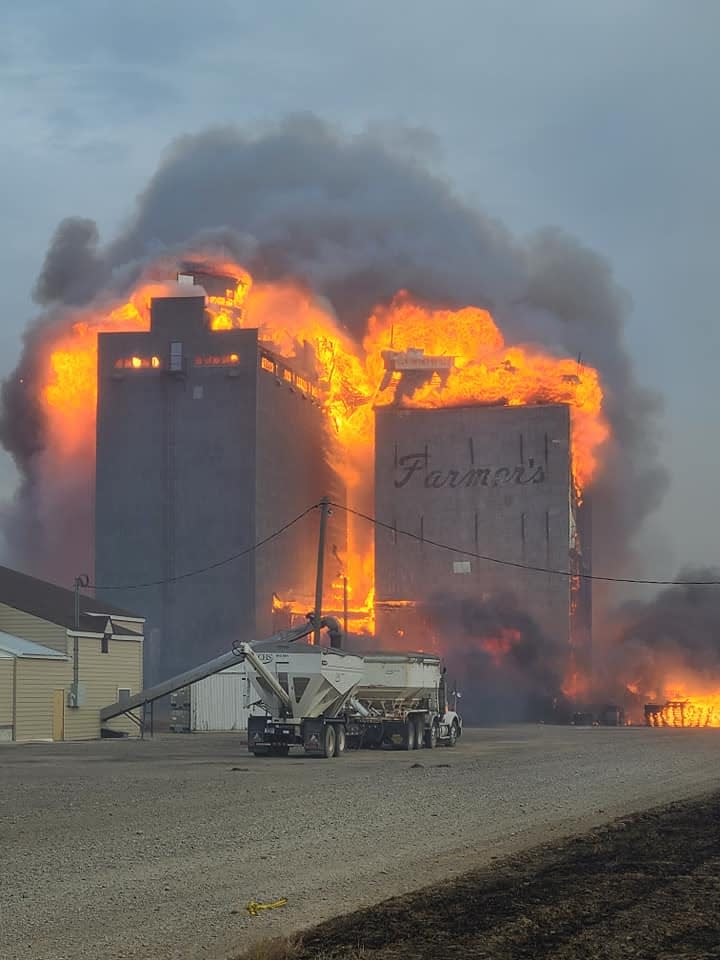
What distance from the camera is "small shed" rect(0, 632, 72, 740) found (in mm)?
50312

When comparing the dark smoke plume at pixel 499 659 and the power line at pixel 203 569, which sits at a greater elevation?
the power line at pixel 203 569

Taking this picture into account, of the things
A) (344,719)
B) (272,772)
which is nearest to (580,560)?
(344,719)

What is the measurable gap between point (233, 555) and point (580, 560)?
24902 mm

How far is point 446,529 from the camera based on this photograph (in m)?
99.6

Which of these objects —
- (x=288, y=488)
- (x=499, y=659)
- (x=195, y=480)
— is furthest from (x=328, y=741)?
(x=288, y=488)

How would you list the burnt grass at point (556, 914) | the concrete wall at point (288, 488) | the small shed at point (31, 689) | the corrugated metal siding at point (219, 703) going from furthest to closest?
the concrete wall at point (288, 488)
the corrugated metal siding at point (219, 703)
the small shed at point (31, 689)
the burnt grass at point (556, 914)

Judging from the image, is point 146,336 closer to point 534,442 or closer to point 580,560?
point 534,442

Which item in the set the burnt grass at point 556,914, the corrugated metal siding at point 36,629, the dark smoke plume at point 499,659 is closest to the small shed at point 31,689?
the corrugated metal siding at point 36,629

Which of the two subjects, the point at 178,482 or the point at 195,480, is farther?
the point at 178,482

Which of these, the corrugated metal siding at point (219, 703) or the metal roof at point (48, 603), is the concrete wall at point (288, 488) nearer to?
the corrugated metal siding at point (219, 703)

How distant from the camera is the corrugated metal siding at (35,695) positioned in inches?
2004

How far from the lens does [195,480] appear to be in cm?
9669

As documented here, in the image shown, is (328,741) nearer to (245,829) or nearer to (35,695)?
(35,695)

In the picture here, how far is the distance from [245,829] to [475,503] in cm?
7827
